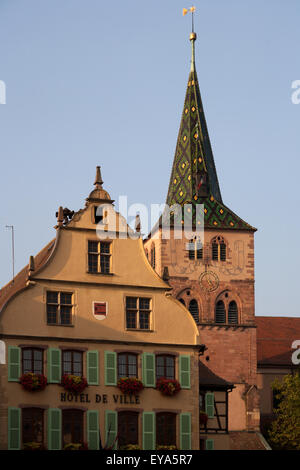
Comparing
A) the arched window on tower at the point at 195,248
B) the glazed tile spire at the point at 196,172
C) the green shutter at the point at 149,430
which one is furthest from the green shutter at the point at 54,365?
the glazed tile spire at the point at 196,172

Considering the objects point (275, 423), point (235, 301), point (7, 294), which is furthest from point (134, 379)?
point (235, 301)

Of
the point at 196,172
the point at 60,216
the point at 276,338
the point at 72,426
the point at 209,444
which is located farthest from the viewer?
the point at 276,338

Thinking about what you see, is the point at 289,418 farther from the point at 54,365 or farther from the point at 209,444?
the point at 54,365

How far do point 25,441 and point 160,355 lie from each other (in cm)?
722

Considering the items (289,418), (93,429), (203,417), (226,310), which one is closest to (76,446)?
(93,429)

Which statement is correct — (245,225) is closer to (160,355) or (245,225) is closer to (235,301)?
(235,301)

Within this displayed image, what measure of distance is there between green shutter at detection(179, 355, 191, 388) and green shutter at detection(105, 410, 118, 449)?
11.1 ft

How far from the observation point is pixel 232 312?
8825 centimetres

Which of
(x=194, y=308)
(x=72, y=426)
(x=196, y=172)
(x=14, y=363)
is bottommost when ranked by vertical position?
(x=72, y=426)

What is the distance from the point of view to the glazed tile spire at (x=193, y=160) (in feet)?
304

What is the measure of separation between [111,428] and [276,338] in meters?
37.8

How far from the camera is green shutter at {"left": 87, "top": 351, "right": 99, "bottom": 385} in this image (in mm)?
60438

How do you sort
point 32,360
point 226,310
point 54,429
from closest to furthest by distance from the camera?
1. point 54,429
2. point 32,360
3. point 226,310

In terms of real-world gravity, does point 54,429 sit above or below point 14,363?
below
